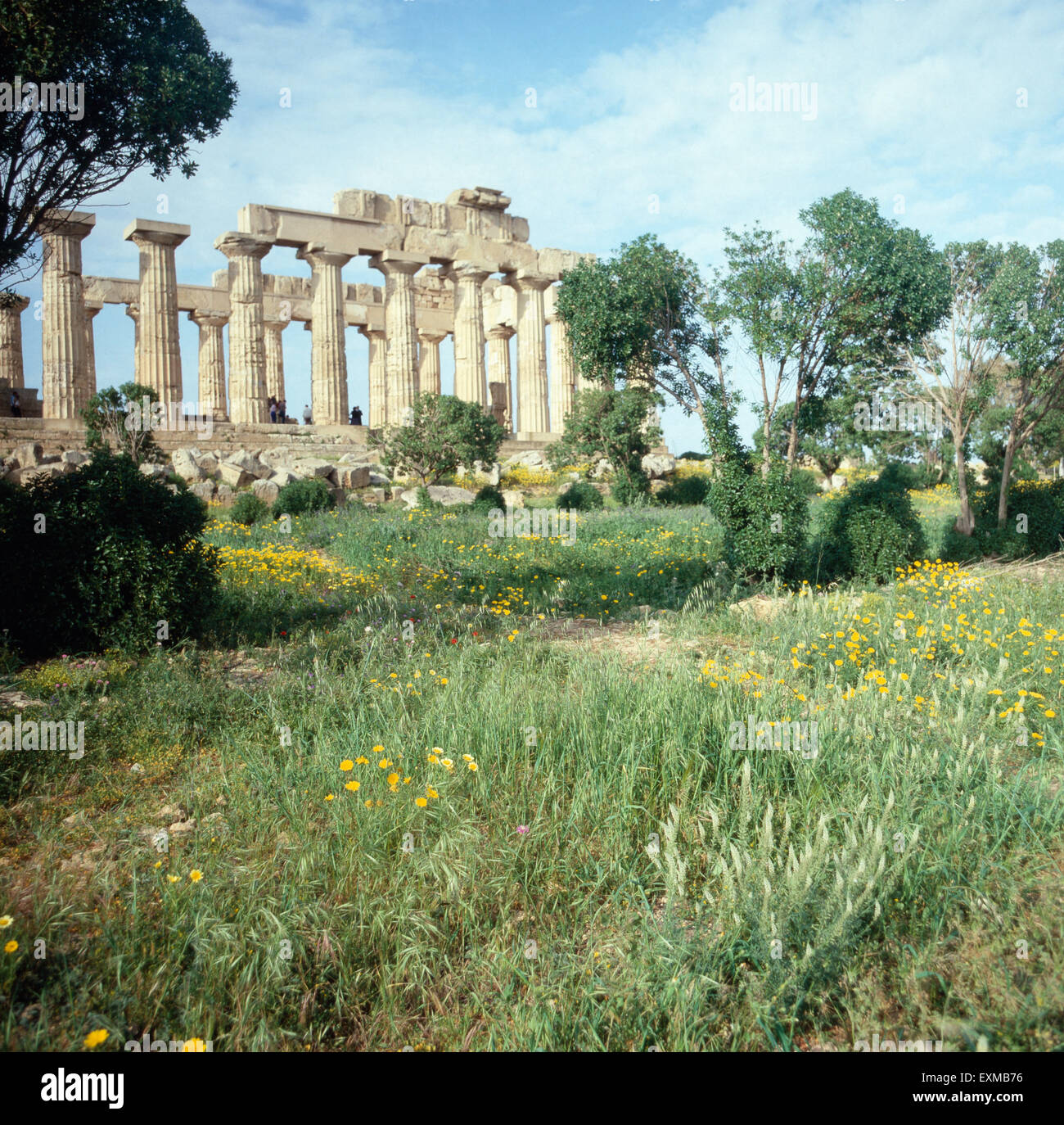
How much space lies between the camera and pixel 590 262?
51.9ft

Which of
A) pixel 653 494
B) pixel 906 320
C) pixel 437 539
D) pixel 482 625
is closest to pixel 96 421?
pixel 437 539

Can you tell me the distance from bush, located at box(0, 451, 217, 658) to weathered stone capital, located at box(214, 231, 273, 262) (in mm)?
24464

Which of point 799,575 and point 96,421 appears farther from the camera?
point 96,421

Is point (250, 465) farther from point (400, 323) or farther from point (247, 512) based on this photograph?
point (400, 323)

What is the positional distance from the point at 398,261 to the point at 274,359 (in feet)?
30.6

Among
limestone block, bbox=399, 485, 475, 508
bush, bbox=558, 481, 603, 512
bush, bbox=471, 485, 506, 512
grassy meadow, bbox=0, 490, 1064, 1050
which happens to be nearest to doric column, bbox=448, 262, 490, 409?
bush, bbox=558, 481, 603, 512

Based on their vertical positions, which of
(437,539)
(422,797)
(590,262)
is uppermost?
(590,262)

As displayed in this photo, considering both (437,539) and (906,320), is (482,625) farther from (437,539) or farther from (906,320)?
(906,320)

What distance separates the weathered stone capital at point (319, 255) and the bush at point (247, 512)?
52.7 feet

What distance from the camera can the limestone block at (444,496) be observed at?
20928 millimetres

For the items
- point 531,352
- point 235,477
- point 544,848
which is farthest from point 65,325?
point 544,848

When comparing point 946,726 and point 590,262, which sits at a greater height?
point 590,262

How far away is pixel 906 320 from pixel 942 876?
12.3 meters
